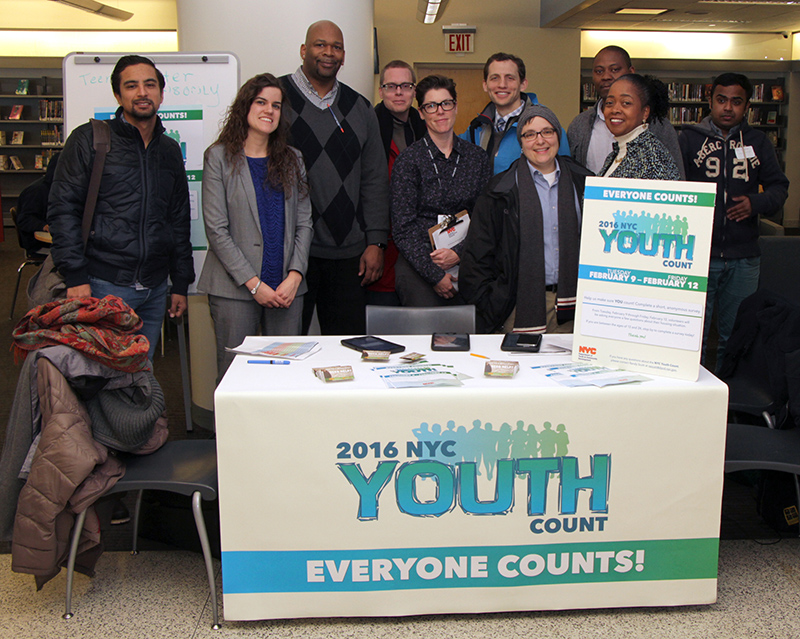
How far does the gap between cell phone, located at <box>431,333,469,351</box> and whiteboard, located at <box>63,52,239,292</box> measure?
1.51 m

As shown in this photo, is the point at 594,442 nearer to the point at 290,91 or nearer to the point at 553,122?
the point at 553,122

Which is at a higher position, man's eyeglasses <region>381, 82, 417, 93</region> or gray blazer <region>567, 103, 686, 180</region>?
man's eyeglasses <region>381, 82, 417, 93</region>

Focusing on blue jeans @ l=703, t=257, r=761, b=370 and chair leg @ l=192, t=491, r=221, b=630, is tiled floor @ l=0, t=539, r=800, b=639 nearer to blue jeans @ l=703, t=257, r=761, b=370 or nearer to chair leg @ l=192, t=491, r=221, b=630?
chair leg @ l=192, t=491, r=221, b=630

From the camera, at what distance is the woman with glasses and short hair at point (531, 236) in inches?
110

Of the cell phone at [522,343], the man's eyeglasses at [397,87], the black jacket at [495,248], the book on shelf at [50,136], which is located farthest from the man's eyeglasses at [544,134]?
the book on shelf at [50,136]

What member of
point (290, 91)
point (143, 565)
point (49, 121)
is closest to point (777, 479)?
point (143, 565)

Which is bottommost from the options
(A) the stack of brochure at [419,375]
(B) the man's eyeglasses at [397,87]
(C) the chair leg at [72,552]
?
→ (C) the chair leg at [72,552]

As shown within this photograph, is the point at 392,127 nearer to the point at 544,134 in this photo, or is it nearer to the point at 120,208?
the point at 544,134

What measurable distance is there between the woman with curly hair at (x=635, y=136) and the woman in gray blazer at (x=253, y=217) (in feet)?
4.22

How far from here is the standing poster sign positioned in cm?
209

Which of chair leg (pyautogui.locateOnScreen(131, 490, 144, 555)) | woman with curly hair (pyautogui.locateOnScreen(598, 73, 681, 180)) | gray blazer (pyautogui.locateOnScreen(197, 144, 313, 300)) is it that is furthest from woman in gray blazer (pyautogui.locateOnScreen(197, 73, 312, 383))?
woman with curly hair (pyautogui.locateOnScreen(598, 73, 681, 180))

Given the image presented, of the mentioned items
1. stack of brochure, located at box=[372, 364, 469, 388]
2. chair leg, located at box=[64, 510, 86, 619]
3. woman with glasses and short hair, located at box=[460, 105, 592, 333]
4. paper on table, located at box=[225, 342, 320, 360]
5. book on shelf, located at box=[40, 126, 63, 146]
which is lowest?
chair leg, located at box=[64, 510, 86, 619]

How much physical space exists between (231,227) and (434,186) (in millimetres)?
888

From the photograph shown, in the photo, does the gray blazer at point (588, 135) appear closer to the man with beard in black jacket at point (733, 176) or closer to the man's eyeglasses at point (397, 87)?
the man with beard in black jacket at point (733, 176)
